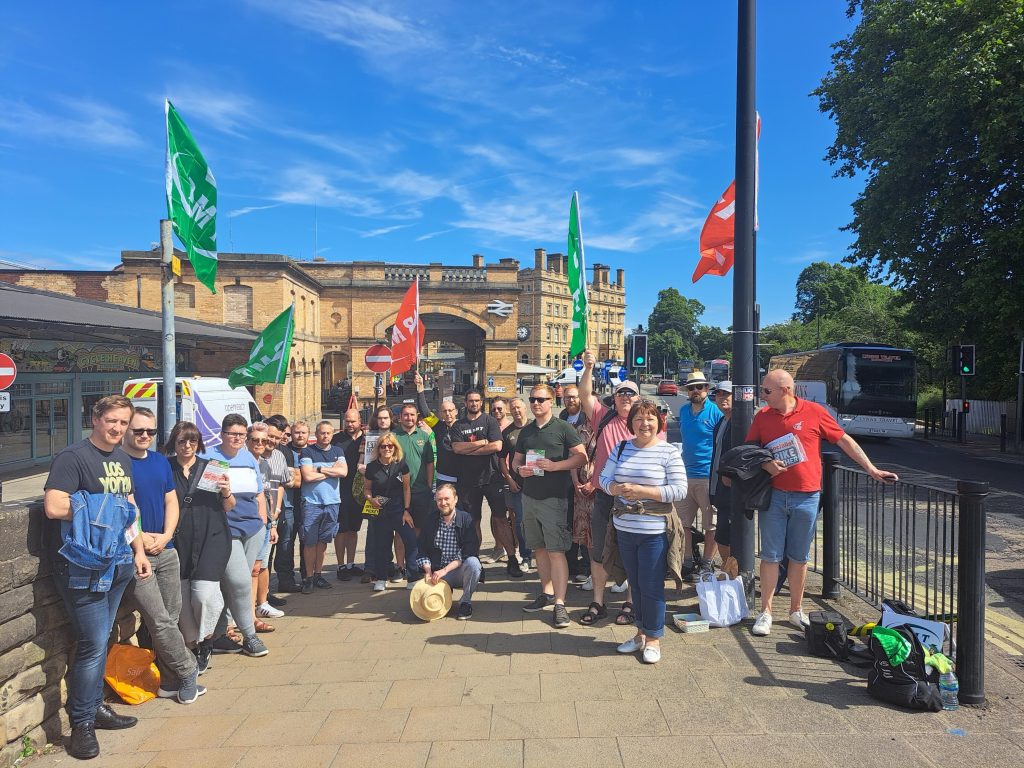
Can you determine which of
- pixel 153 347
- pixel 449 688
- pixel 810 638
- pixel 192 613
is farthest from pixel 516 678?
pixel 153 347

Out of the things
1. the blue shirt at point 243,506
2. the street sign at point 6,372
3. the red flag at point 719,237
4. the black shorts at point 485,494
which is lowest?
the black shorts at point 485,494

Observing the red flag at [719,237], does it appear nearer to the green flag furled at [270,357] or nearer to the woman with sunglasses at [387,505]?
the woman with sunglasses at [387,505]

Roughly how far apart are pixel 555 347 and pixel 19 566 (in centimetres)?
7565

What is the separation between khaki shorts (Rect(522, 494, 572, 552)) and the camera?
5.50m

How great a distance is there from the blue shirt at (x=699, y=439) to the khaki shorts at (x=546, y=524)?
166cm

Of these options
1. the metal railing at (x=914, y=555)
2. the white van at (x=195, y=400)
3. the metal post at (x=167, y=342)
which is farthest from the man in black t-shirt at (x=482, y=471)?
the white van at (x=195, y=400)

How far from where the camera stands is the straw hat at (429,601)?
5.50m

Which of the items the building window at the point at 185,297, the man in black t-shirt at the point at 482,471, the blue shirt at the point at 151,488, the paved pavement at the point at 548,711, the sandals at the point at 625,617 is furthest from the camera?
the building window at the point at 185,297

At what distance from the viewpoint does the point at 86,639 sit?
3.71m

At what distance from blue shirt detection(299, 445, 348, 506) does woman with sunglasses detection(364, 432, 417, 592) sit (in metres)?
0.45

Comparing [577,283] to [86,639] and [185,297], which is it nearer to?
[86,639]

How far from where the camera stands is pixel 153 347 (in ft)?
73.7

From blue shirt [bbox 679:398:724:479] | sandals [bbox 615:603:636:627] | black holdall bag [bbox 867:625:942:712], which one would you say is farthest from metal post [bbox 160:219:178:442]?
black holdall bag [bbox 867:625:942:712]

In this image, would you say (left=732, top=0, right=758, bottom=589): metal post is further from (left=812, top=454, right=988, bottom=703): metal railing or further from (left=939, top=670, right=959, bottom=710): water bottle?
(left=939, top=670, right=959, bottom=710): water bottle
